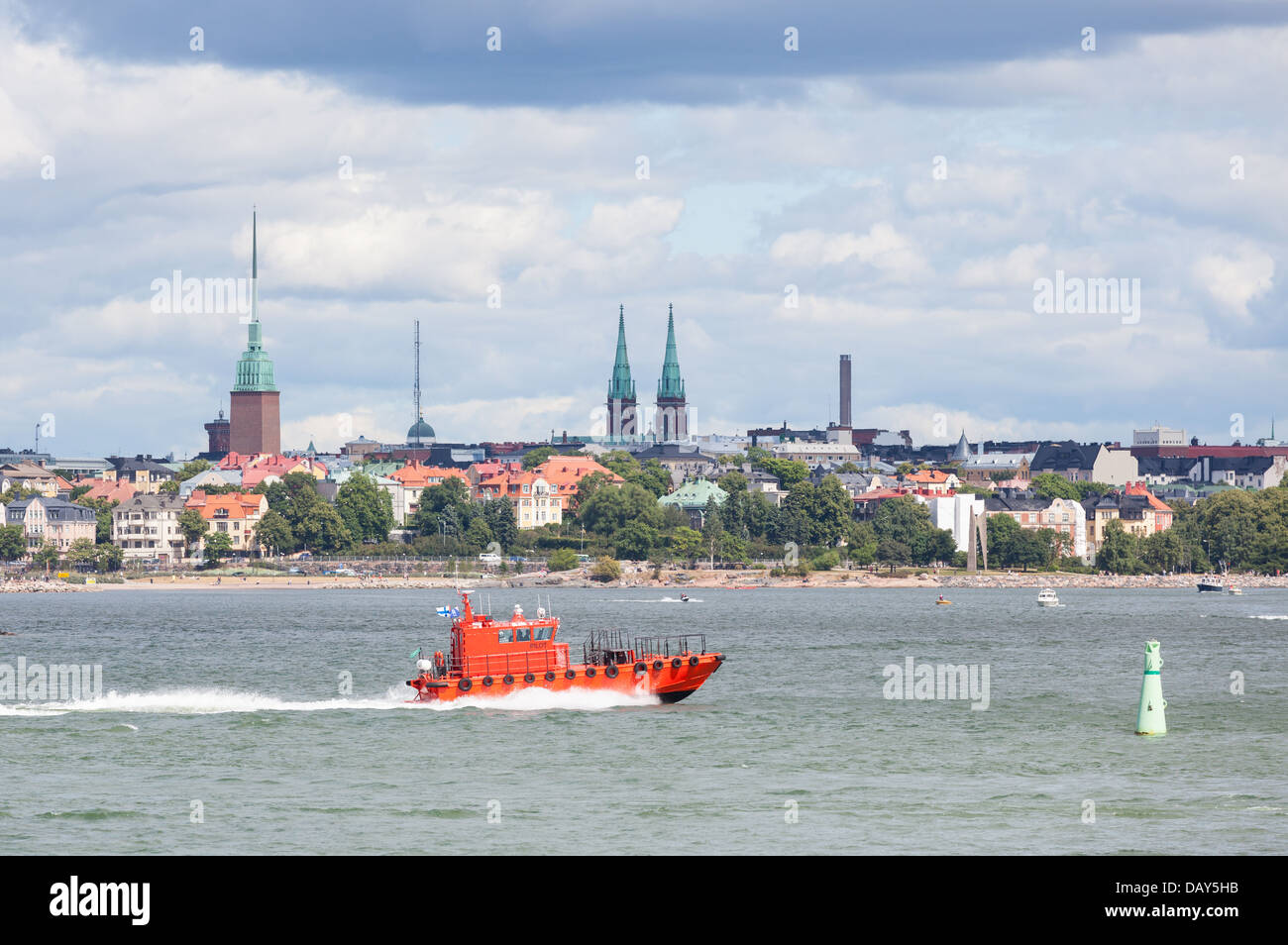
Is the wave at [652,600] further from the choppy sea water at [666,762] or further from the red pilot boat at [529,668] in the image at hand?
the red pilot boat at [529,668]

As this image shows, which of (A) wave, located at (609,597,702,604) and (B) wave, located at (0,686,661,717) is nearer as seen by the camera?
(B) wave, located at (0,686,661,717)

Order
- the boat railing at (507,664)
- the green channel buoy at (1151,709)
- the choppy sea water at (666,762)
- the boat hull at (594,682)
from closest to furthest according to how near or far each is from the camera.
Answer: the choppy sea water at (666,762) < the green channel buoy at (1151,709) < the boat hull at (594,682) < the boat railing at (507,664)

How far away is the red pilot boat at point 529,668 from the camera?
54.8 meters

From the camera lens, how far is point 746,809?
118ft

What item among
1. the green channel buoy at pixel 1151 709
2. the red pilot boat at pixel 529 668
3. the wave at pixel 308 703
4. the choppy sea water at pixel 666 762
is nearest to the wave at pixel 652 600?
the choppy sea water at pixel 666 762

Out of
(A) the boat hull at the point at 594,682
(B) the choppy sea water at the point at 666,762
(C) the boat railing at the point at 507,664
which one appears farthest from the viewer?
(C) the boat railing at the point at 507,664

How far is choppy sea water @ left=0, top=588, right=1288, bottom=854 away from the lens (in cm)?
3284

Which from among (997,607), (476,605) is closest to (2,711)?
(476,605)

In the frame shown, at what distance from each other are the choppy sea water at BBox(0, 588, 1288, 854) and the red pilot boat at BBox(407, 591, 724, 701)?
0.57 meters

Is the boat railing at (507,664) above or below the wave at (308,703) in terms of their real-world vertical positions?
above

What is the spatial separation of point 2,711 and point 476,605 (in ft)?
319

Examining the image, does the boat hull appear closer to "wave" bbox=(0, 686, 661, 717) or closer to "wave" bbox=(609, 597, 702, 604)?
"wave" bbox=(0, 686, 661, 717)

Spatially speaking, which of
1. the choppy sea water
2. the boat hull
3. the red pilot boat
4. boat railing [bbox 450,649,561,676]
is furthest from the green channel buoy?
boat railing [bbox 450,649,561,676]
